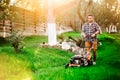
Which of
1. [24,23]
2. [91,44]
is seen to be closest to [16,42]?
[91,44]

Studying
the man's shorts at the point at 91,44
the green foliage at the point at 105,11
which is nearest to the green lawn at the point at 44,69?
the man's shorts at the point at 91,44

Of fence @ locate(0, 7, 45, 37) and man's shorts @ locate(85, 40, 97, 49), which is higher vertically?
fence @ locate(0, 7, 45, 37)

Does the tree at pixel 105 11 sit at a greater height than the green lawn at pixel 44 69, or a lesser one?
greater

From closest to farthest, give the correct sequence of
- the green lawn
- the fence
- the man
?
the green lawn → the man → the fence

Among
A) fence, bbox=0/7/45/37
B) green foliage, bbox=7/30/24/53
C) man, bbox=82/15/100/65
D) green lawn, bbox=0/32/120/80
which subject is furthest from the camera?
fence, bbox=0/7/45/37

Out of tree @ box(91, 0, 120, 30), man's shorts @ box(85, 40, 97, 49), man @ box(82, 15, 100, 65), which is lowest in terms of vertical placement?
man's shorts @ box(85, 40, 97, 49)

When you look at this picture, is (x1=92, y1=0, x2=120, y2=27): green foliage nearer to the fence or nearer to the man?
the fence

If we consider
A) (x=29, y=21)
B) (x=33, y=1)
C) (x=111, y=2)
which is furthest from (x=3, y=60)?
(x=111, y=2)

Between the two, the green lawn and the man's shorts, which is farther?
the man's shorts

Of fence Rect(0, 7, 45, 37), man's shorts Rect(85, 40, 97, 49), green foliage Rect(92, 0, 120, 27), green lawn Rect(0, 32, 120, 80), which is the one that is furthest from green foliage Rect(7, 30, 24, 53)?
green foliage Rect(92, 0, 120, 27)

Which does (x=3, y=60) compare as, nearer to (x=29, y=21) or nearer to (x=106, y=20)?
(x=29, y=21)

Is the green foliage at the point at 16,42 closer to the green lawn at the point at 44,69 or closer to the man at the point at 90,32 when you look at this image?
the green lawn at the point at 44,69

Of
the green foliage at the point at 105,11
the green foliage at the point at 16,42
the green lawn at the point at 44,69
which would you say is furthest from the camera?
the green foliage at the point at 105,11

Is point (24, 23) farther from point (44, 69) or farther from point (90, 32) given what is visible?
point (44, 69)
